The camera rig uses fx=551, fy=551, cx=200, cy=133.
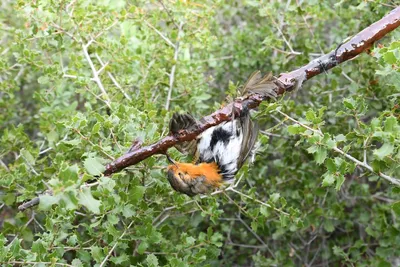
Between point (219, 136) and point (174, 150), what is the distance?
19 cm

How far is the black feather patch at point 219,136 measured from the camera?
159cm

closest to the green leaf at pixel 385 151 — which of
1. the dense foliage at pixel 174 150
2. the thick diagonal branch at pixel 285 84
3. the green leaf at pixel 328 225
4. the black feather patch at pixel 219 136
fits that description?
the dense foliage at pixel 174 150

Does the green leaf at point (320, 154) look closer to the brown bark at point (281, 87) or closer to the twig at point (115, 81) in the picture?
the brown bark at point (281, 87)

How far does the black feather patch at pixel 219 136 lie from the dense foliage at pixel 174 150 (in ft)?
0.43

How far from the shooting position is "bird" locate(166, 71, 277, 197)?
154 centimetres

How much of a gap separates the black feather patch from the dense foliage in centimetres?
13

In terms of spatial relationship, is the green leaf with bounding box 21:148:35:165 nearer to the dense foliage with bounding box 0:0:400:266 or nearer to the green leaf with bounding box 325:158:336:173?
the dense foliage with bounding box 0:0:400:266

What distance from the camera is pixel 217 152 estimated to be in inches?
62.9

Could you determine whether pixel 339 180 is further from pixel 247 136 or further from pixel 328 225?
pixel 328 225

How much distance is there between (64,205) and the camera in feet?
3.84

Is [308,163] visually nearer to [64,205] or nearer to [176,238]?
[176,238]

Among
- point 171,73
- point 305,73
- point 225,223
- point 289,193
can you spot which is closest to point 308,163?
point 289,193

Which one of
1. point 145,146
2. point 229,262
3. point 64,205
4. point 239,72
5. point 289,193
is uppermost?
point 64,205

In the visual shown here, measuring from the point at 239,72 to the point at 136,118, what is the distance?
1325 millimetres
